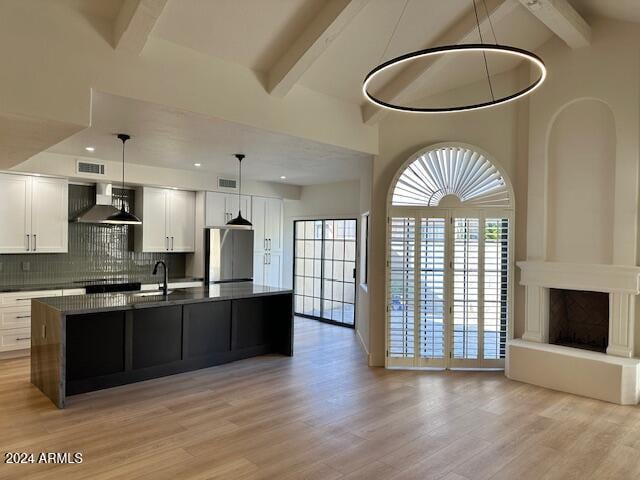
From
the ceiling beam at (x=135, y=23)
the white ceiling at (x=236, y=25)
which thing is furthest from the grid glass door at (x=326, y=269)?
the ceiling beam at (x=135, y=23)

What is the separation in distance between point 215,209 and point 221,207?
0.41 feet

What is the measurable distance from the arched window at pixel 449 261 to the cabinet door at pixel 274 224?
3735mm

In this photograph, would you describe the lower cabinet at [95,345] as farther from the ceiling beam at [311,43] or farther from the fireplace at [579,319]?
the fireplace at [579,319]

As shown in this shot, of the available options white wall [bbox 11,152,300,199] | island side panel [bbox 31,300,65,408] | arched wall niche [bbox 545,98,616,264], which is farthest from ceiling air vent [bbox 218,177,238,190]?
arched wall niche [bbox 545,98,616,264]

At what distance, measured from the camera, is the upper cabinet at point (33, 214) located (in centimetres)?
578

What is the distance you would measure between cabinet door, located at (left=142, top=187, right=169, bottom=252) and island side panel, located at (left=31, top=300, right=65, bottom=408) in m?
2.64

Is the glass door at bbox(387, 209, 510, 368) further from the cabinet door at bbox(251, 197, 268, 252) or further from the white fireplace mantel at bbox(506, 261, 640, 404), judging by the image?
the cabinet door at bbox(251, 197, 268, 252)

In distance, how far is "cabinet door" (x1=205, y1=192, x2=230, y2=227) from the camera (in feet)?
24.8

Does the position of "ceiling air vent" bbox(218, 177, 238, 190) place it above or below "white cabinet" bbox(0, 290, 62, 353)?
above

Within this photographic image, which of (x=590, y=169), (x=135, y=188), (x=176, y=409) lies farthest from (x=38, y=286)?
(x=590, y=169)

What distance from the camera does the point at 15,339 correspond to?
5641 millimetres

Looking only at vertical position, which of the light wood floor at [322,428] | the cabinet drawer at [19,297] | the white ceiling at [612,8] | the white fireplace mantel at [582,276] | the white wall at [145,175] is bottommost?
the light wood floor at [322,428]

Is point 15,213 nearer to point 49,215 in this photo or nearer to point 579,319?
point 49,215

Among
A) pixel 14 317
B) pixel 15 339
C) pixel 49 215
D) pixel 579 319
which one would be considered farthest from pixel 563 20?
pixel 15 339
